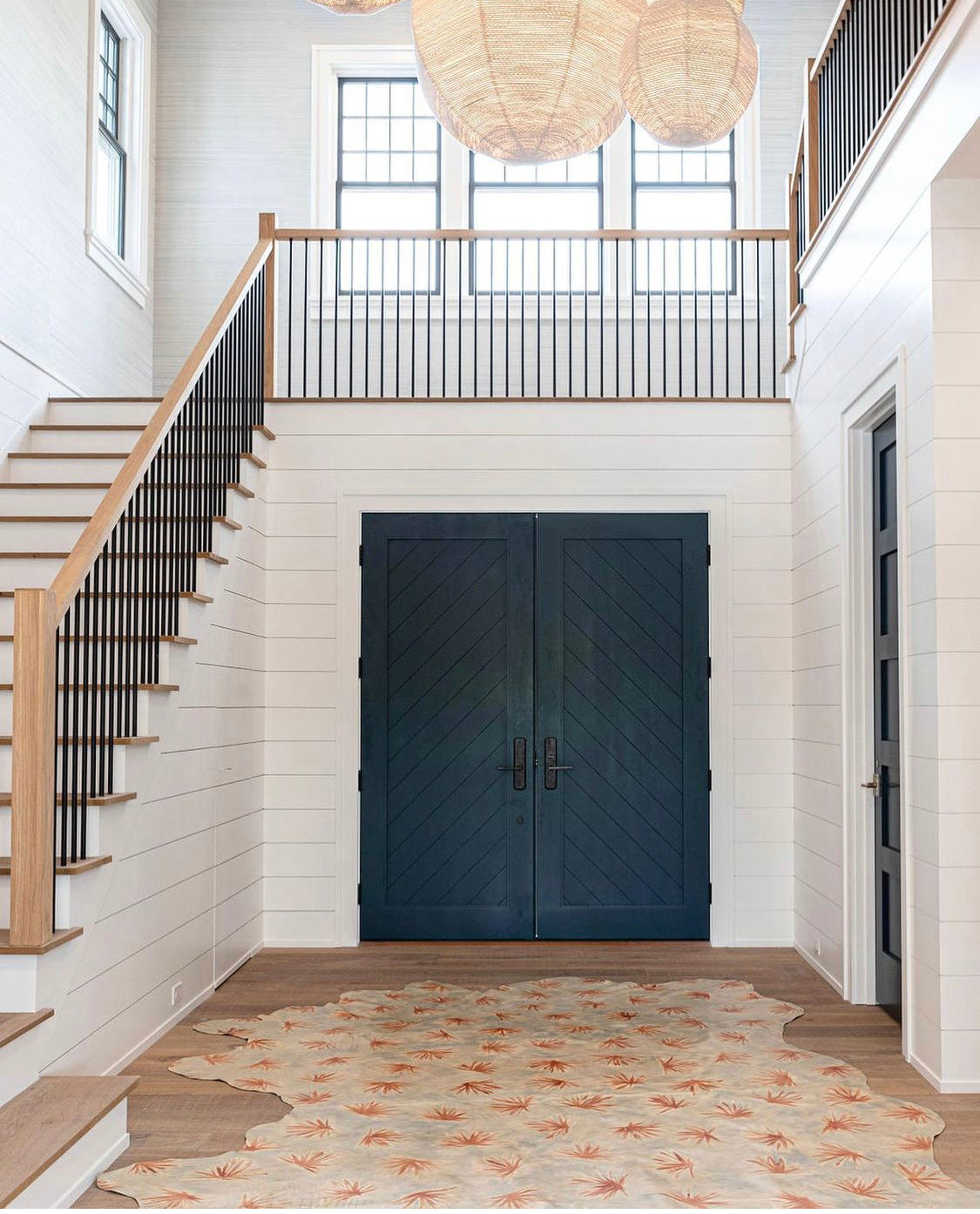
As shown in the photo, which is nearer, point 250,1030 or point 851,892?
point 250,1030

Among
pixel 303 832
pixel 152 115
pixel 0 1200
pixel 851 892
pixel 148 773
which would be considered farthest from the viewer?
pixel 152 115

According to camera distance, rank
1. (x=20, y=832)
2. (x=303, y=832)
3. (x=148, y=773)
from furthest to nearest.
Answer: (x=303, y=832) → (x=148, y=773) → (x=20, y=832)

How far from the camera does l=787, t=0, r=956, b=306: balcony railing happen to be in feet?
14.5

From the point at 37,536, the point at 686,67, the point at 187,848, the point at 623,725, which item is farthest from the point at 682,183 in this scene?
the point at 686,67

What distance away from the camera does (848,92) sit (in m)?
5.38

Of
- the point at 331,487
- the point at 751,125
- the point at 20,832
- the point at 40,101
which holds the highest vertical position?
the point at 751,125

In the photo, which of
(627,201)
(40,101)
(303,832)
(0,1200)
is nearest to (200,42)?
(40,101)

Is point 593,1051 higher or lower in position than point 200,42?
lower

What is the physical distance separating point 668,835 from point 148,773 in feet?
10.2

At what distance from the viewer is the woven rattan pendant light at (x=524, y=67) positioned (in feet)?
8.81

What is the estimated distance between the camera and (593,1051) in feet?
15.1

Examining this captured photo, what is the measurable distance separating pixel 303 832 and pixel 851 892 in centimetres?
290

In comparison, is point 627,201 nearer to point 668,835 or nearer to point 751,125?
point 751,125

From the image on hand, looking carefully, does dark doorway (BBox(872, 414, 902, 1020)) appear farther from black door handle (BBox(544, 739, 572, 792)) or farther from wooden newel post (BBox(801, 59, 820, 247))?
black door handle (BBox(544, 739, 572, 792))
